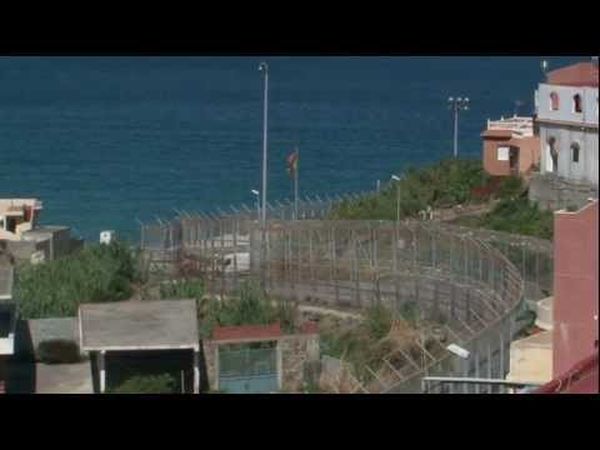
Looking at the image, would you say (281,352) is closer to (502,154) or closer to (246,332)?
(246,332)

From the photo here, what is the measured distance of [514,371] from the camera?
12.9 ft

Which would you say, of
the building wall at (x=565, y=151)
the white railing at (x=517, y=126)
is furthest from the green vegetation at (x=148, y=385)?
the white railing at (x=517, y=126)

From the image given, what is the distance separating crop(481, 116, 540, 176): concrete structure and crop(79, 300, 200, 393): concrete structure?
12.1 ft

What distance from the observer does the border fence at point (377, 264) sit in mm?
6535

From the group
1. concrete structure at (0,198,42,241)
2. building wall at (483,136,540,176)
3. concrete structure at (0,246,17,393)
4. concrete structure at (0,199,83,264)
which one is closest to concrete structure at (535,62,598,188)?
building wall at (483,136,540,176)

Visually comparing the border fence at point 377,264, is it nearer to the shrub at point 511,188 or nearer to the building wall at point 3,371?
the shrub at point 511,188

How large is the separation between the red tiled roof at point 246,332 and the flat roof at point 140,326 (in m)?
0.11

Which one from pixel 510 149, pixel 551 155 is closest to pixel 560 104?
pixel 551 155

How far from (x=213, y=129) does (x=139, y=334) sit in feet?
50.2

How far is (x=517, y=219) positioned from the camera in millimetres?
8508

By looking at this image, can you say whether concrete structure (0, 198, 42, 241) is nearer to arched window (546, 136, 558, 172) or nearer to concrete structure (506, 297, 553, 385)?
arched window (546, 136, 558, 172)

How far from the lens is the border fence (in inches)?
257
